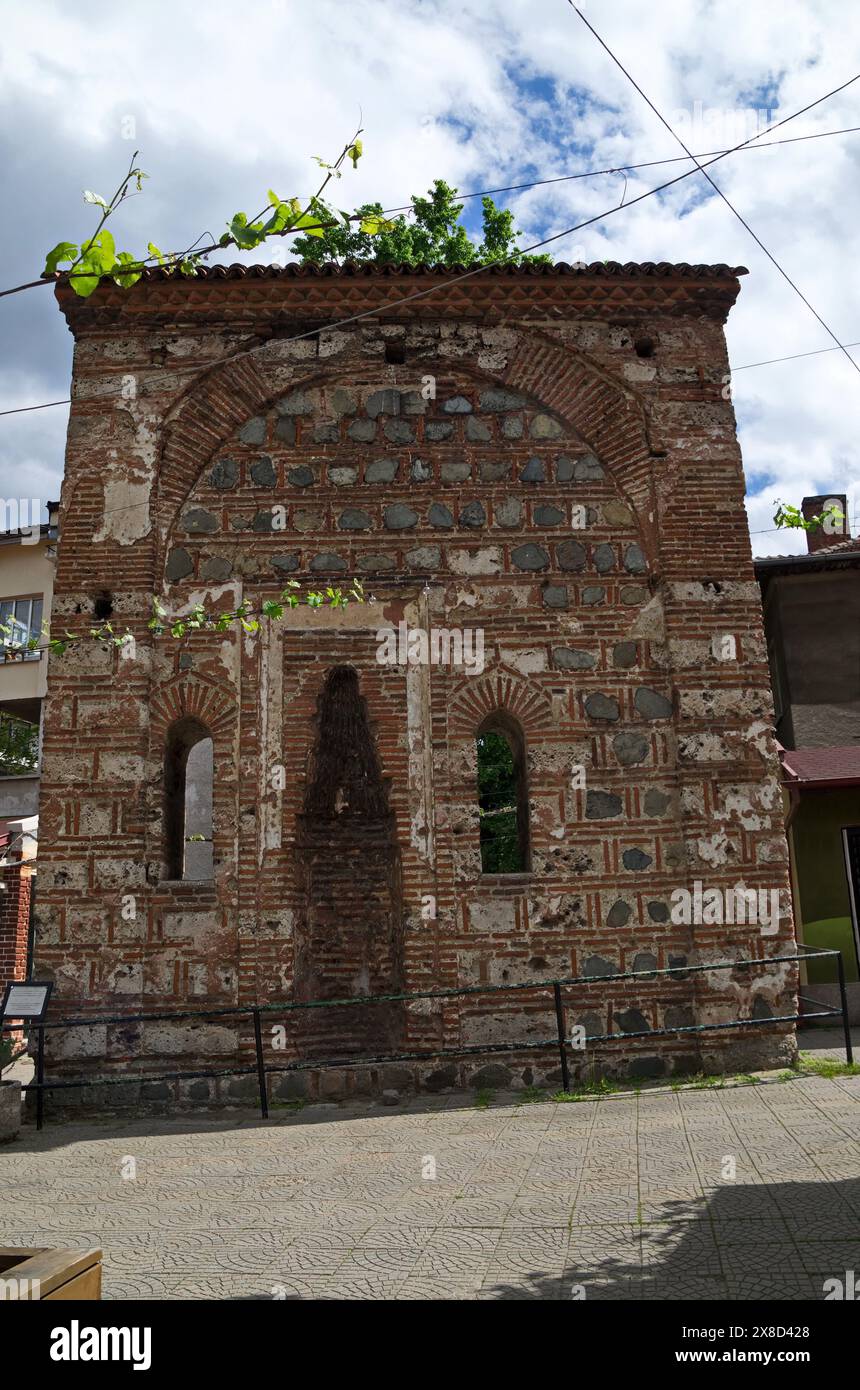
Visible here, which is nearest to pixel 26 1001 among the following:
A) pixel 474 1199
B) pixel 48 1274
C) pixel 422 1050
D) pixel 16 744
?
pixel 422 1050

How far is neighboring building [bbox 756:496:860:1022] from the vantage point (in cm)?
1303

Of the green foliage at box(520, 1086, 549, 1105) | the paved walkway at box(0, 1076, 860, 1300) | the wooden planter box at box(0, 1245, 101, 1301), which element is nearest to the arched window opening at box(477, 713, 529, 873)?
the green foliage at box(520, 1086, 549, 1105)

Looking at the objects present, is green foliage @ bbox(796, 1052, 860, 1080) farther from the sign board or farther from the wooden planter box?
the wooden planter box

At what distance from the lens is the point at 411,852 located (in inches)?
340

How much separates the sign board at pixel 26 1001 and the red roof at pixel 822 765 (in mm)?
8563

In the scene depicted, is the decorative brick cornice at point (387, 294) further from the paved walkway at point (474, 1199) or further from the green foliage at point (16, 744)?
the green foliage at point (16, 744)

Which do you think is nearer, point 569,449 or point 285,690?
point 285,690

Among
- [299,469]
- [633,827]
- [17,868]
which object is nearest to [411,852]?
[633,827]

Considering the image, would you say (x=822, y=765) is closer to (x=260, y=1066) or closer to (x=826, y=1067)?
(x=826, y=1067)

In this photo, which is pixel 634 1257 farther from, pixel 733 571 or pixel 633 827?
pixel 733 571

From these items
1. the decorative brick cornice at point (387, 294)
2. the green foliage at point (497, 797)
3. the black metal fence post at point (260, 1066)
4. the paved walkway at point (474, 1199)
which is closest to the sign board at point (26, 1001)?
the paved walkway at point (474, 1199)

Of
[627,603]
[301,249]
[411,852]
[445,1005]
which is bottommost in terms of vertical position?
[445,1005]

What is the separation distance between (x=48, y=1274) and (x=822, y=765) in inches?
482

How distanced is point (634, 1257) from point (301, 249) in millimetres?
16369
